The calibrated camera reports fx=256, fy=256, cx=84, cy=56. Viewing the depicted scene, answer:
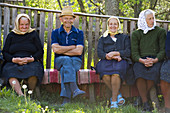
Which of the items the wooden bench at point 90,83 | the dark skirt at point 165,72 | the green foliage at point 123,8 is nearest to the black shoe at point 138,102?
the wooden bench at point 90,83

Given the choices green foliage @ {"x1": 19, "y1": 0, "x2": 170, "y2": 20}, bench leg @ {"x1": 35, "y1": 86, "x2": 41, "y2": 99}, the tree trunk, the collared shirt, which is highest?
green foliage @ {"x1": 19, "y1": 0, "x2": 170, "y2": 20}

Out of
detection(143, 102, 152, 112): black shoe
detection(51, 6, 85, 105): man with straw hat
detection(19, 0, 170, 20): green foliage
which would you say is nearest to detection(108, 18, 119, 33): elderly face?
detection(51, 6, 85, 105): man with straw hat

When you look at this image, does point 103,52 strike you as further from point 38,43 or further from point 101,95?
point 38,43

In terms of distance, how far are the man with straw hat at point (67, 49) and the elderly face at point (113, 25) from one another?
1.95 feet

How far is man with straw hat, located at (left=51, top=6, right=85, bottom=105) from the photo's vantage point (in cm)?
456

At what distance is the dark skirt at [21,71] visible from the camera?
4664mm

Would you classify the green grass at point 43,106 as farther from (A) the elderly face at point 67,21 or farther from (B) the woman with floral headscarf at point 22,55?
(A) the elderly face at point 67,21

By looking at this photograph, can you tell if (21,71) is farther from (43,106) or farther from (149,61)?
(149,61)

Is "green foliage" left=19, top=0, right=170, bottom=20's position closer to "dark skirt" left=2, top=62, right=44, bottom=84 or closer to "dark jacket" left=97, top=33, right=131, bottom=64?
"dark jacket" left=97, top=33, right=131, bottom=64

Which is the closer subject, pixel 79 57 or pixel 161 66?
pixel 161 66

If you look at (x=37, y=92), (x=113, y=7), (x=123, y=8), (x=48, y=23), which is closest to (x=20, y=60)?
(x=37, y=92)

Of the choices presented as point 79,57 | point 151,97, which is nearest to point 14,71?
point 79,57

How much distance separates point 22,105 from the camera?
3.50 m

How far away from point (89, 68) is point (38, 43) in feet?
4.08
